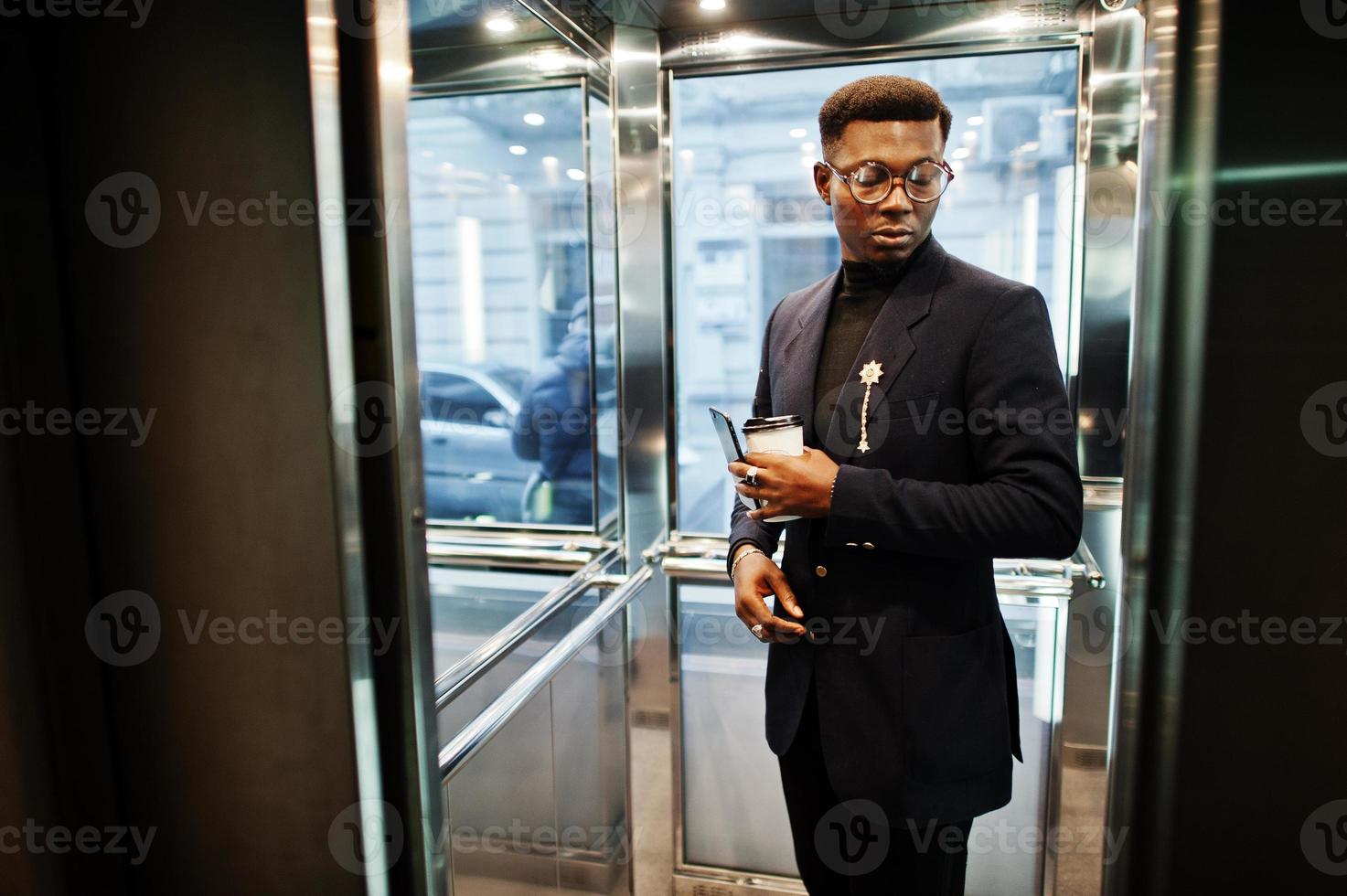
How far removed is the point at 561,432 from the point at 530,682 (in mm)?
878

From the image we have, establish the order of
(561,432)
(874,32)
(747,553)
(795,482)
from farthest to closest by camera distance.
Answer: (561,432) < (874,32) < (747,553) < (795,482)

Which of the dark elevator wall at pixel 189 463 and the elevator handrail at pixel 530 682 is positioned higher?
the dark elevator wall at pixel 189 463

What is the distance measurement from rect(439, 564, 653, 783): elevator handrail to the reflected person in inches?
10.8

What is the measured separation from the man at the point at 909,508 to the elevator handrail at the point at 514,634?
575mm

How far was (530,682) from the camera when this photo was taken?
198 cm

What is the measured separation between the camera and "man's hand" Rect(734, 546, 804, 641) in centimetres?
153

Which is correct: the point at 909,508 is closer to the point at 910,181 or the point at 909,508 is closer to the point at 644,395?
the point at 910,181

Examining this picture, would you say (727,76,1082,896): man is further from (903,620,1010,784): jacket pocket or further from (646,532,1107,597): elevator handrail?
(646,532,1107,597): elevator handrail

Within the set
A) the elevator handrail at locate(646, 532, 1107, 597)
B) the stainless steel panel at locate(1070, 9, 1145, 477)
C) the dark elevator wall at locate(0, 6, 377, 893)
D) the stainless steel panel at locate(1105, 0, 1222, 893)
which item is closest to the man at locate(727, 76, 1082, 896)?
the stainless steel panel at locate(1105, 0, 1222, 893)

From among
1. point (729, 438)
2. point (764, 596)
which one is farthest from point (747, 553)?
point (729, 438)

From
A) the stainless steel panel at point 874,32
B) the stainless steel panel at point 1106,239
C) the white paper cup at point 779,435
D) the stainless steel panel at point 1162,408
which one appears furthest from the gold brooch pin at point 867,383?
the stainless steel panel at point 874,32

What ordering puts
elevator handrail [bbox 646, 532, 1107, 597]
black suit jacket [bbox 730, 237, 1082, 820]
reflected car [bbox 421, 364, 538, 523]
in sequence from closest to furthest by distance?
1. black suit jacket [bbox 730, 237, 1082, 820]
2. elevator handrail [bbox 646, 532, 1107, 597]
3. reflected car [bbox 421, 364, 538, 523]

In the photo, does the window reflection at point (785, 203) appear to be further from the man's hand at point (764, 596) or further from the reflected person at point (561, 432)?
the man's hand at point (764, 596)

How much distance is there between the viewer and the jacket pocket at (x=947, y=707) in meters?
1.46
